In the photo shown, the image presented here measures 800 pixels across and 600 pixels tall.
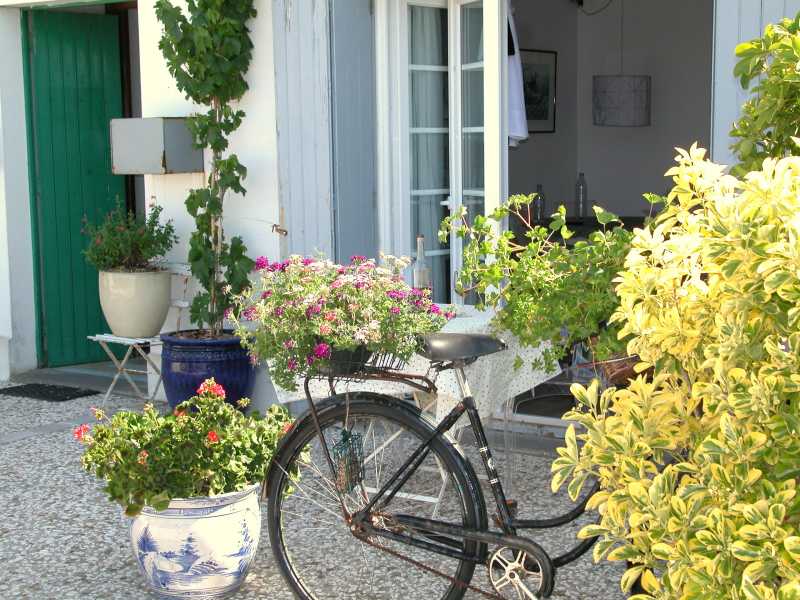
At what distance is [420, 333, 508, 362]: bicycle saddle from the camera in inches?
127

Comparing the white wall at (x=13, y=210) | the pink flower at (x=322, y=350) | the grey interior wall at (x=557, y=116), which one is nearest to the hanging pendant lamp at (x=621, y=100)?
the grey interior wall at (x=557, y=116)

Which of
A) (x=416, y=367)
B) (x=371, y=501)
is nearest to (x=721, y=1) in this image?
(x=416, y=367)

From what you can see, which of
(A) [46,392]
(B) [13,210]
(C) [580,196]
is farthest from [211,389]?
(C) [580,196]

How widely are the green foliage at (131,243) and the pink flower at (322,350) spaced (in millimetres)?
3448

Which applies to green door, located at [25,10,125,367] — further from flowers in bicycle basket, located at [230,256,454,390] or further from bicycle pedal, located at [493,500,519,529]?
bicycle pedal, located at [493,500,519,529]

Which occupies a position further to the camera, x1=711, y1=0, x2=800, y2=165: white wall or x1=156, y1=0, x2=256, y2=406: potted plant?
x1=156, y1=0, x2=256, y2=406: potted plant

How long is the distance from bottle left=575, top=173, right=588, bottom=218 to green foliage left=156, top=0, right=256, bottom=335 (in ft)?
15.4

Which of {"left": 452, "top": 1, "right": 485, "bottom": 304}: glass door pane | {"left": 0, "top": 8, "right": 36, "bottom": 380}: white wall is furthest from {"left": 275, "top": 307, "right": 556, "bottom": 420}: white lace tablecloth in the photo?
{"left": 0, "top": 8, "right": 36, "bottom": 380}: white wall

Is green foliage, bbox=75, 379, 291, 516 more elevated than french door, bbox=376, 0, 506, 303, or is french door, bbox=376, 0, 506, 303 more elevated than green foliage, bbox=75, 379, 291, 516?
french door, bbox=376, 0, 506, 303

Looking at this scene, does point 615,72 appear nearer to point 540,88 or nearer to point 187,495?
point 540,88

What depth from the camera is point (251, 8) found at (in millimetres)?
6004

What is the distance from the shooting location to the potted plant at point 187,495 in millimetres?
3561

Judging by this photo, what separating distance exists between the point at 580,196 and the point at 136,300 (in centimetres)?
493

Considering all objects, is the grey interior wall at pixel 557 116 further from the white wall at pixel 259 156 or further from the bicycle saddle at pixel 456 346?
the bicycle saddle at pixel 456 346
